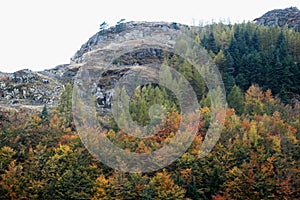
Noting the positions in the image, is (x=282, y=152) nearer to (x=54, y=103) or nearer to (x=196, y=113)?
(x=196, y=113)

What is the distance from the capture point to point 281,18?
148 m

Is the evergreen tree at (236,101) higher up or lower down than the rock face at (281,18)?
lower down

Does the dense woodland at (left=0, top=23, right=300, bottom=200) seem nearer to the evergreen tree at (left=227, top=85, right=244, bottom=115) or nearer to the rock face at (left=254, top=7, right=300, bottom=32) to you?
the evergreen tree at (left=227, top=85, right=244, bottom=115)

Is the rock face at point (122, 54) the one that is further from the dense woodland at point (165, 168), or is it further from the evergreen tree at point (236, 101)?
the evergreen tree at point (236, 101)

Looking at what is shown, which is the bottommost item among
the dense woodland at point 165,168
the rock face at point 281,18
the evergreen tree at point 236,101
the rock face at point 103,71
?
the dense woodland at point 165,168

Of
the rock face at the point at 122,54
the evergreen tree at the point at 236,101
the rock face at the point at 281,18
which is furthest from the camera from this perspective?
the rock face at the point at 281,18

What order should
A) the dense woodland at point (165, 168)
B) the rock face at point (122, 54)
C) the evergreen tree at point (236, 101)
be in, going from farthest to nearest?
1. the rock face at point (122, 54)
2. the evergreen tree at point (236, 101)
3. the dense woodland at point (165, 168)

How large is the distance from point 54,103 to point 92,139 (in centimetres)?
2905

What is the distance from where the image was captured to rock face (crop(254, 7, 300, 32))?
14316cm

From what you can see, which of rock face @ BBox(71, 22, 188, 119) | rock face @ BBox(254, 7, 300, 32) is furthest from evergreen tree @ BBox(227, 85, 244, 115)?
rock face @ BBox(254, 7, 300, 32)

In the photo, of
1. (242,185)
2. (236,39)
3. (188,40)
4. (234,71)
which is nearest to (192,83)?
(234,71)

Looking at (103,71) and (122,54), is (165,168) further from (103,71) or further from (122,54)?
(122,54)

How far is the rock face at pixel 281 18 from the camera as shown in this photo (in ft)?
470

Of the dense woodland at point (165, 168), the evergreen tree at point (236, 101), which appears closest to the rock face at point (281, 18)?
the evergreen tree at point (236, 101)
